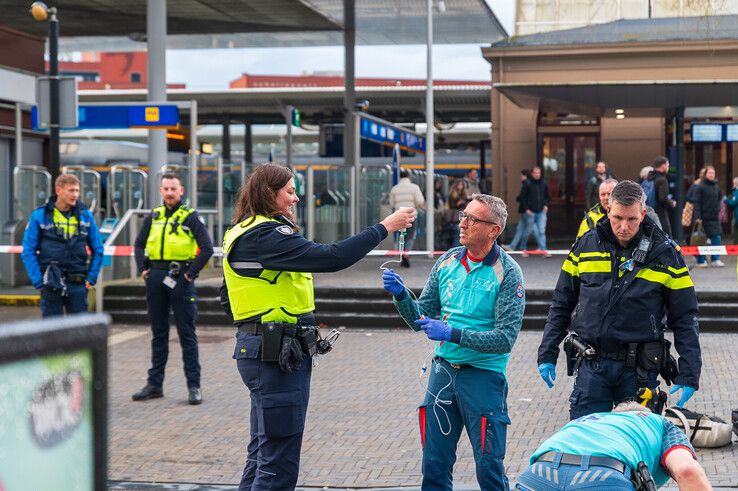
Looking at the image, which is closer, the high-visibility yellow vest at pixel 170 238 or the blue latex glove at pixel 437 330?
the blue latex glove at pixel 437 330

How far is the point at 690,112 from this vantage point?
25.3 m

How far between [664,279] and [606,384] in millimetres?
563

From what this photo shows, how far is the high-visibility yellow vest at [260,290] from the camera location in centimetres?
487

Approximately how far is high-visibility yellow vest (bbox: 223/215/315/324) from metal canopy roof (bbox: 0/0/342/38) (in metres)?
16.2

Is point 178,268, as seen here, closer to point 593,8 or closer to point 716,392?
point 716,392

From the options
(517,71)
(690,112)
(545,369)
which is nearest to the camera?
(545,369)

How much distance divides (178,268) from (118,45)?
2261 cm

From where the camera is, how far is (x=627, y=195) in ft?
17.0

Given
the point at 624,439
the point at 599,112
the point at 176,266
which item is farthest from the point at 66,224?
the point at 599,112

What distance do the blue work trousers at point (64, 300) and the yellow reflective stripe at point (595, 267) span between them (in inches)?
229

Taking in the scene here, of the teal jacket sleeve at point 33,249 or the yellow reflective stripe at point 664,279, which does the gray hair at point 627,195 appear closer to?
the yellow reflective stripe at point 664,279

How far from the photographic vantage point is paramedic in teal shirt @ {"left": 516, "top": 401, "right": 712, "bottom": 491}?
347 cm

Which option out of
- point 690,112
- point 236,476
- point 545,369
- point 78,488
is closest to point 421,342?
point 236,476

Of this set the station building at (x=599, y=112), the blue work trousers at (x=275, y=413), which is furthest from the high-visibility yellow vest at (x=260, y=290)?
the station building at (x=599, y=112)
